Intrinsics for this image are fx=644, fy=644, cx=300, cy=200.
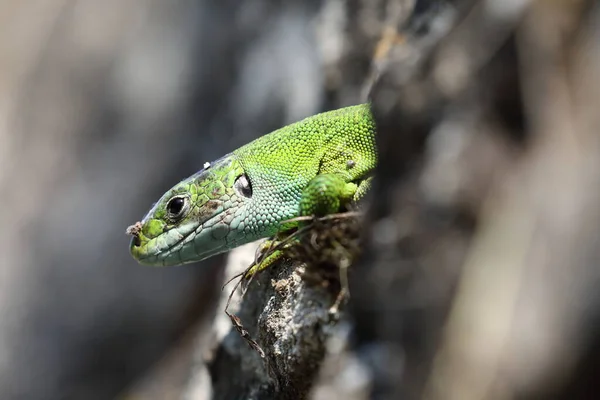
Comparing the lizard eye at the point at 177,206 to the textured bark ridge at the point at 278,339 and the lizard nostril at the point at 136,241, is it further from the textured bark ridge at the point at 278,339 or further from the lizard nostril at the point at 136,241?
the textured bark ridge at the point at 278,339

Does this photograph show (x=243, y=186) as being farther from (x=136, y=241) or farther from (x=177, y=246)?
(x=136, y=241)

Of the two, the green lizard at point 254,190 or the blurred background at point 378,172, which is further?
the green lizard at point 254,190

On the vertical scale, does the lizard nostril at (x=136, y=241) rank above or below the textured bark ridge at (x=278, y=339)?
above

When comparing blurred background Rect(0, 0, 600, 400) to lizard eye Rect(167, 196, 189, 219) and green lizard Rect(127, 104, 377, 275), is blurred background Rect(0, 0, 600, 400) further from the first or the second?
lizard eye Rect(167, 196, 189, 219)

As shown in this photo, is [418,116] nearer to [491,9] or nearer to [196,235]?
[491,9]

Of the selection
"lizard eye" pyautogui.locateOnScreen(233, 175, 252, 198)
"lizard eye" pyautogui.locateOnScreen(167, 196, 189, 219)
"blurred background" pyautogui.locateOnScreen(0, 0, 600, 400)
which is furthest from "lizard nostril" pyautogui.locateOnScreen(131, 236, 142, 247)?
"blurred background" pyautogui.locateOnScreen(0, 0, 600, 400)

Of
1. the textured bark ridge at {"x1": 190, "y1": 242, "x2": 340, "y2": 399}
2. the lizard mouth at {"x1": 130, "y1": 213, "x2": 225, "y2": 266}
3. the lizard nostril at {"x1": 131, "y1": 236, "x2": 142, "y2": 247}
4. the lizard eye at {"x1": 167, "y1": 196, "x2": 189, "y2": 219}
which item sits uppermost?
the lizard eye at {"x1": 167, "y1": 196, "x2": 189, "y2": 219}

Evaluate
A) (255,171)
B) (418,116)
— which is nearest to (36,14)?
(255,171)

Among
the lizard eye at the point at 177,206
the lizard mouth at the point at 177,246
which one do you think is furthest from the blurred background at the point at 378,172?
the lizard eye at the point at 177,206
